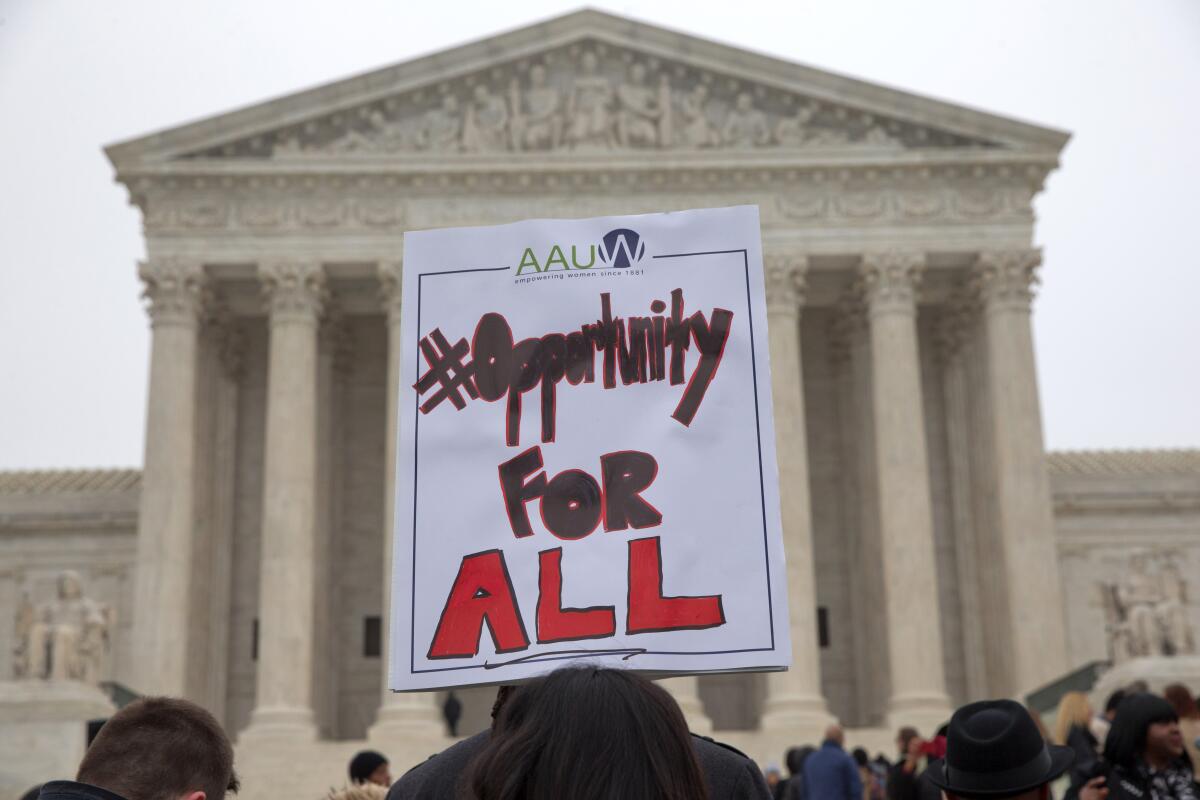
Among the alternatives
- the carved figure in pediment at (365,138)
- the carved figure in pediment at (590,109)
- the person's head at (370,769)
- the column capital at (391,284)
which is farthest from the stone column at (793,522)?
the person's head at (370,769)

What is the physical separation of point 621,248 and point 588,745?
107 inches

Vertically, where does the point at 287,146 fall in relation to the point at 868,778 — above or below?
above

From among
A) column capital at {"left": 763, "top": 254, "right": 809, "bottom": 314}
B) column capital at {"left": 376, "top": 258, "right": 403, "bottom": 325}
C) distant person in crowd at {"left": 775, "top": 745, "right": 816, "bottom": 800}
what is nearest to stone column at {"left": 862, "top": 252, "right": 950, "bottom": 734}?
column capital at {"left": 763, "top": 254, "right": 809, "bottom": 314}

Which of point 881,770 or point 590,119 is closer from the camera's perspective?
point 881,770

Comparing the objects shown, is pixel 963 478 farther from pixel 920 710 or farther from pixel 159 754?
pixel 159 754

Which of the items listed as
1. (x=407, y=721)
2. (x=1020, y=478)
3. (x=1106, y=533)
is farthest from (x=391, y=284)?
(x=1106, y=533)

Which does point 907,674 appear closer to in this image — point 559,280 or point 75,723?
point 75,723

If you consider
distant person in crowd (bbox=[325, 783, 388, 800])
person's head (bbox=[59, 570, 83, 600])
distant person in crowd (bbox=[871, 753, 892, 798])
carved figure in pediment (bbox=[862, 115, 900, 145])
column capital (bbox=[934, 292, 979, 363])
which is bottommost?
distant person in crowd (bbox=[871, 753, 892, 798])

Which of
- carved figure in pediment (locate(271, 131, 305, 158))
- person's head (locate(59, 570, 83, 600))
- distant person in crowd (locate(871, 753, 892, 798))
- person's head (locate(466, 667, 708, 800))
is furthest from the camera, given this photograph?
carved figure in pediment (locate(271, 131, 305, 158))

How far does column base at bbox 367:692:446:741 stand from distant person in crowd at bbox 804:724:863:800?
2299 cm

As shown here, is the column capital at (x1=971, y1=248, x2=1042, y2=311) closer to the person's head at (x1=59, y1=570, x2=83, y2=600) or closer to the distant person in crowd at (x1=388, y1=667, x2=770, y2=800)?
the person's head at (x1=59, y1=570, x2=83, y2=600)

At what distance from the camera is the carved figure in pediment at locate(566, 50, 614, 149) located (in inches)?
1683

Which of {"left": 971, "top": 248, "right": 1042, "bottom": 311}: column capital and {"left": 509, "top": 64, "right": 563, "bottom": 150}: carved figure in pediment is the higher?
{"left": 509, "top": 64, "right": 563, "bottom": 150}: carved figure in pediment

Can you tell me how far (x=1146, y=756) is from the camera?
8.26m
